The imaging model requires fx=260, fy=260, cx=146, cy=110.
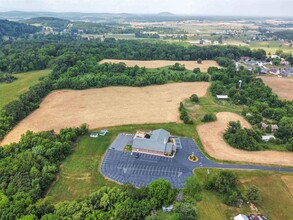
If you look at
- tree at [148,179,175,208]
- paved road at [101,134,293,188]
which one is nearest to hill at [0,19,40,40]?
paved road at [101,134,293,188]

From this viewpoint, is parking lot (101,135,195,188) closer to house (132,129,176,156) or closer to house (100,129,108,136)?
house (132,129,176,156)

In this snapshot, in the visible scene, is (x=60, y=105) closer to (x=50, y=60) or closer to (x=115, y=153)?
(x=115, y=153)

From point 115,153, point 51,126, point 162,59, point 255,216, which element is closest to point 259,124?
point 255,216

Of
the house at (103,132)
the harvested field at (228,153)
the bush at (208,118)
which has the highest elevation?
the bush at (208,118)

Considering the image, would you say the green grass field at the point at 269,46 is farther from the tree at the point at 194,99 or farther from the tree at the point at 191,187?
the tree at the point at 191,187

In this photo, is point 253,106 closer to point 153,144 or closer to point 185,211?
point 153,144

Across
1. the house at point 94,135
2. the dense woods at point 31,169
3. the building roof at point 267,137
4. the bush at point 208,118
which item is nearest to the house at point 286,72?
the bush at point 208,118

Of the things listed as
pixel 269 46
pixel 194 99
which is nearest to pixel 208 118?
pixel 194 99

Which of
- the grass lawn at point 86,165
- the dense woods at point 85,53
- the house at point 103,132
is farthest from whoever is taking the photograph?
the dense woods at point 85,53
